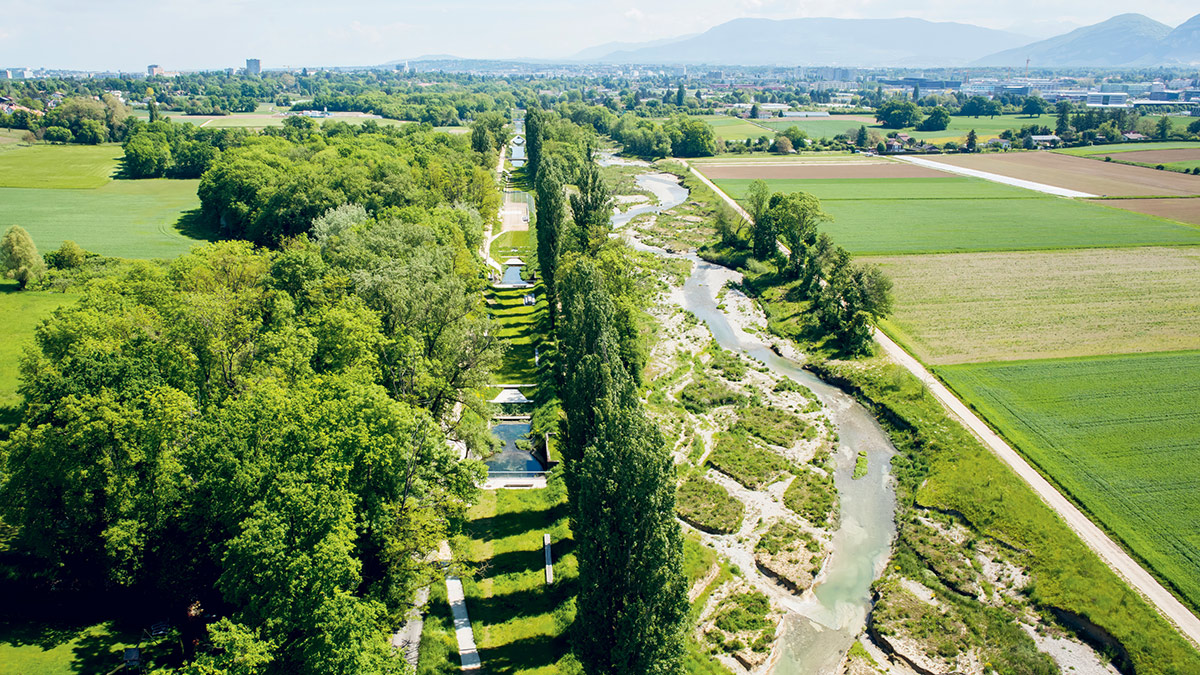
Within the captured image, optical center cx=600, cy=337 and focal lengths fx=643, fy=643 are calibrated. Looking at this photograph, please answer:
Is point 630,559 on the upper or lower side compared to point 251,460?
lower

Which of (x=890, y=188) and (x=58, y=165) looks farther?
(x=58, y=165)

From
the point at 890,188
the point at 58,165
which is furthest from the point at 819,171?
the point at 58,165

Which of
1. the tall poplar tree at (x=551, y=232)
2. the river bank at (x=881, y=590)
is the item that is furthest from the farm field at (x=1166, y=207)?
the tall poplar tree at (x=551, y=232)

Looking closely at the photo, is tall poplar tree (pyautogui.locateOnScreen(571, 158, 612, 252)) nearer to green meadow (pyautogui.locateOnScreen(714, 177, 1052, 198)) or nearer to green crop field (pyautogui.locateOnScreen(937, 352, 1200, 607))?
green crop field (pyautogui.locateOnScreen(937, 352, 1200, 607))

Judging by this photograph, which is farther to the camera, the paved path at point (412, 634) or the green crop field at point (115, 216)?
the green crop field at point (115, 216)

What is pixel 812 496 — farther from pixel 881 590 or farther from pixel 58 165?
pixel 58 165

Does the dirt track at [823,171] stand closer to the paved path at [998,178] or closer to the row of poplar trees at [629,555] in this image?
the paved path at [998,178]
